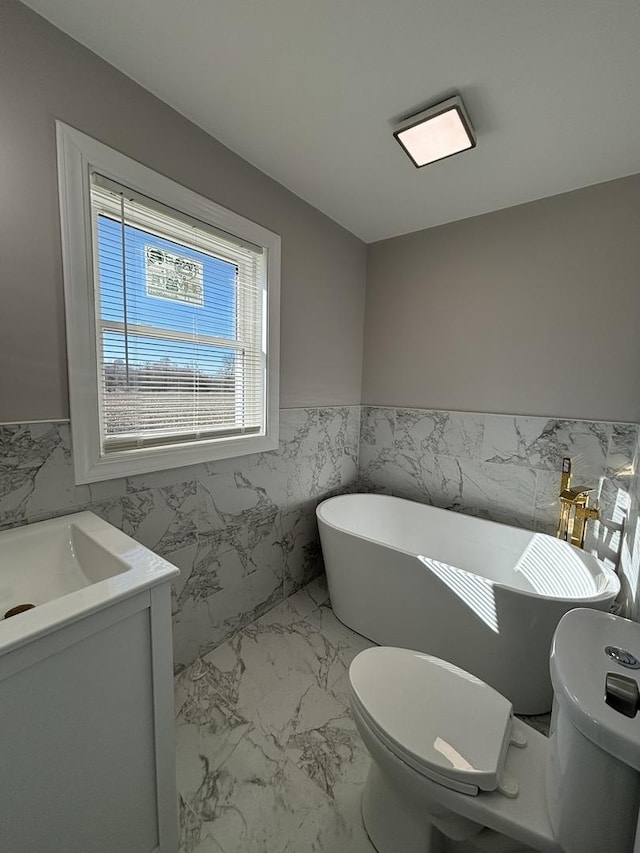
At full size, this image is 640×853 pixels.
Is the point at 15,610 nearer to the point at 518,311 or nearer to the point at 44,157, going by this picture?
the point at 44,157

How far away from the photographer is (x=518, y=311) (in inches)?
86.1

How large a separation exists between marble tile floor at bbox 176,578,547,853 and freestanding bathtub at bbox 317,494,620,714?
0.23 metres

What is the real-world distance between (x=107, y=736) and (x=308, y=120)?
2261 mm

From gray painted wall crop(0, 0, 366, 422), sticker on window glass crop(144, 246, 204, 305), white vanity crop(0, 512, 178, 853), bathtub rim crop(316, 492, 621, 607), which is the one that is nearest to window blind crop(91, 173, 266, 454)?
sticker on window glass crop(144, 246, 204, 305)

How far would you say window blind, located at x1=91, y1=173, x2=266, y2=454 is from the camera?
1367mm

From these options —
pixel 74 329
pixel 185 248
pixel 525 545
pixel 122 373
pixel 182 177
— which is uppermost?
pixel 182 177

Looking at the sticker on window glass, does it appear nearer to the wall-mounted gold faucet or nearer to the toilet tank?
the toilet tank

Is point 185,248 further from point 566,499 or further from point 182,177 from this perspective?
point 566,499

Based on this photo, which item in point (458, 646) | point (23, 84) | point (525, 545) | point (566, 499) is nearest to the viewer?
point (23, 84)

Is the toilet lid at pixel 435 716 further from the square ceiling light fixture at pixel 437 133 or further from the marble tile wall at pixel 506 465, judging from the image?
the square ceiling light fixture at pixel 437 133

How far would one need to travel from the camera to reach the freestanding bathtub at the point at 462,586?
148cm

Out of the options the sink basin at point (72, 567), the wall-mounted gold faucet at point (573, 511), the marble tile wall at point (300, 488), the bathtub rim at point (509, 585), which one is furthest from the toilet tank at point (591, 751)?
the wall-mounted gold faucet at point (573, 511)

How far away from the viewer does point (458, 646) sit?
1642mm

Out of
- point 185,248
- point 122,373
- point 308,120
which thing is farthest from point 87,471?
point 308,120
